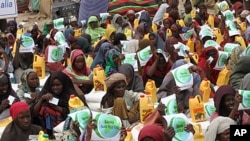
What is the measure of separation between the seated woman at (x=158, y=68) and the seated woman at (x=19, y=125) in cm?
284

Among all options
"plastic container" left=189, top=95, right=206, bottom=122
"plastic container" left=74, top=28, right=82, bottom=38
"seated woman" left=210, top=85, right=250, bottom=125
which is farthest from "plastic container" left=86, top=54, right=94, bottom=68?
"seated woman" left=210, top=85, right=250, bottom=125

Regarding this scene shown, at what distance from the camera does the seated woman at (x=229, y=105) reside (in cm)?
688

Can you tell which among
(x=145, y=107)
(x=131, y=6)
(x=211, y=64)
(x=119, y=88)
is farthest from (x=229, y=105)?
(x=131, y=6)

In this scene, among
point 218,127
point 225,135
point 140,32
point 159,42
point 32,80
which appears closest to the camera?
point 225,135

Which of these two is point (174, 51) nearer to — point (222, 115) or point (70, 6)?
point (222, 115)

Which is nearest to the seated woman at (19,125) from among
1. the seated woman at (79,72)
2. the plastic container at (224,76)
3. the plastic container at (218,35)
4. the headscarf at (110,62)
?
the seated woman at (79,72)

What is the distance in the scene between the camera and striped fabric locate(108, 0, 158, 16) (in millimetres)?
17622

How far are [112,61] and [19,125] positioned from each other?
10.1 feet

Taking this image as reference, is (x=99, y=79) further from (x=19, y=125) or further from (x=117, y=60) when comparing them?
(x=19, y=125)

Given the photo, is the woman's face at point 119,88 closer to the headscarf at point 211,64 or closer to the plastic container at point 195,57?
the headscarf at point 211,64

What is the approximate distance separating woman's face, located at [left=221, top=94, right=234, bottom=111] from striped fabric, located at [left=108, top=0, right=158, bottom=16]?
10458 mm

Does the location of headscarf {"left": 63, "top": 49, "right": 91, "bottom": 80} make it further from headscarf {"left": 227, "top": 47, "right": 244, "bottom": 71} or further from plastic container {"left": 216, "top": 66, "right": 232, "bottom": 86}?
headscarf {"left": 227, "top": 47, "right": 244, "bottom": 71}

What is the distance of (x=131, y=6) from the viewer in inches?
698

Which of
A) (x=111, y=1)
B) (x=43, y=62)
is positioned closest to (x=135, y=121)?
(x=43, y=62)
